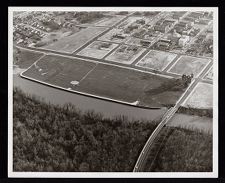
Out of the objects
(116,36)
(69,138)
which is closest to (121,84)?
(116,36)

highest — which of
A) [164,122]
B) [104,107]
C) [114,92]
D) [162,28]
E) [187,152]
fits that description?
[162,28]

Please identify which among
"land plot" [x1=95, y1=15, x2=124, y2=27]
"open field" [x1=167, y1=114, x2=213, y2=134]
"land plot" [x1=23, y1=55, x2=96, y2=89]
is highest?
"land plot" [x1=95, y1=15, x2=124, y2=27]

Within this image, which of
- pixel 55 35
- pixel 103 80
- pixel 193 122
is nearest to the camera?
pixel 193 122

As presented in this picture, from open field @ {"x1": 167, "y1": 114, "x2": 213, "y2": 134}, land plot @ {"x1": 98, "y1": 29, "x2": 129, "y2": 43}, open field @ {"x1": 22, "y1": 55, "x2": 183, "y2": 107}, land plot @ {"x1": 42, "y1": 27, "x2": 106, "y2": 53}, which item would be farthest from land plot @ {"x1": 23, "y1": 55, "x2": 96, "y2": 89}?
open field @ {"x1": 167, "y1": 114, "x2": 213, "y2": 134}

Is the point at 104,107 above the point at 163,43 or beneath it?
beneath

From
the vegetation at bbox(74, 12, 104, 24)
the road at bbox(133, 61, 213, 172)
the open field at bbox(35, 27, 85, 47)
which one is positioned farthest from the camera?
the open field at bbox(35, 27, 85, 47)

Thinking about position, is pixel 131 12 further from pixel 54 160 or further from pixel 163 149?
pixel 54 160

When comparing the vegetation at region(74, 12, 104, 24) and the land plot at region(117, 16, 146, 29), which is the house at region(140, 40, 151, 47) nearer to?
the land plot at region(117, 16, 146, 29)

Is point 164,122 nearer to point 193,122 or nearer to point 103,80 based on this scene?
point 193,122
